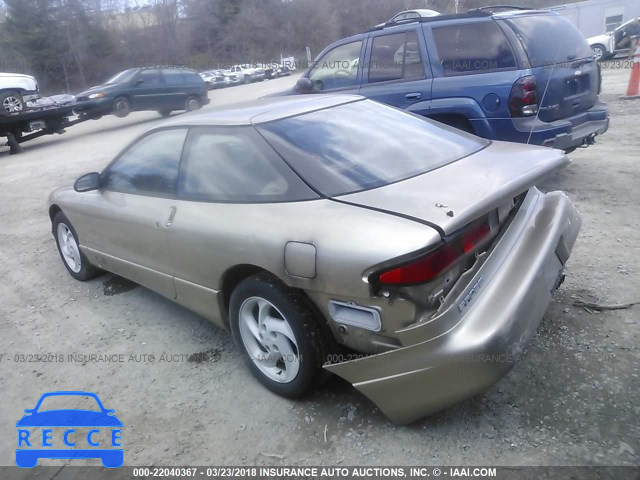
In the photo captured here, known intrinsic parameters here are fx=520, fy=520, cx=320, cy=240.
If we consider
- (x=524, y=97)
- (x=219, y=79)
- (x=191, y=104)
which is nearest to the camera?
(x=524, y=97)

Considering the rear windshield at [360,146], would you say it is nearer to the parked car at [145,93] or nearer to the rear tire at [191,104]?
the parked car at [145,93]

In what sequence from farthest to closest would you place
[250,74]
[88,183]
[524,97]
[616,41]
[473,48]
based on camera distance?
[250,74] < [616,41] < [473,48] < [524,97] < [88,183]

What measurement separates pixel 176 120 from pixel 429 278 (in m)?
2.19

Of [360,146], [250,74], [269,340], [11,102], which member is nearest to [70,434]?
[269,340]

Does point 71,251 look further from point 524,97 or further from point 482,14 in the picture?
point 482,14

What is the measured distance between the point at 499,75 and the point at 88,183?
152 inches

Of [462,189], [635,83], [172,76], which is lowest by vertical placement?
[635,83]

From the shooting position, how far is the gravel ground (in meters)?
2.32

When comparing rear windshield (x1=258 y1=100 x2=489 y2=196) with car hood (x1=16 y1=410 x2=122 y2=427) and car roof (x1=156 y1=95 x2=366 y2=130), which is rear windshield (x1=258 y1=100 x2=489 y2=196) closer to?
car roof (x1=156 y1=95 x2=366 y2=130)

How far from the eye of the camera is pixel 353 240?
7.27 feet

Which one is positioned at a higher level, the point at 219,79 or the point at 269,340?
the point at 219,79

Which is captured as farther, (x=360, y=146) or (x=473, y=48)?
(x=473, y=48)

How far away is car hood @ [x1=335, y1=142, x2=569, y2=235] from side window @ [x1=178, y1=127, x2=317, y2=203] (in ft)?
1.14

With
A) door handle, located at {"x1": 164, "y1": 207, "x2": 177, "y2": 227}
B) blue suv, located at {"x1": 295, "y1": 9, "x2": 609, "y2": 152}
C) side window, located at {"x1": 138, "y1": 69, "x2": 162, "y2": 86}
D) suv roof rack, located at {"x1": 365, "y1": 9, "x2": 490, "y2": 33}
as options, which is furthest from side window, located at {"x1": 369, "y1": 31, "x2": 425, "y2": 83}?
Answer: side window, located at {"x1": 138, "y1": 69, "x2": 162, "y2": 86}
